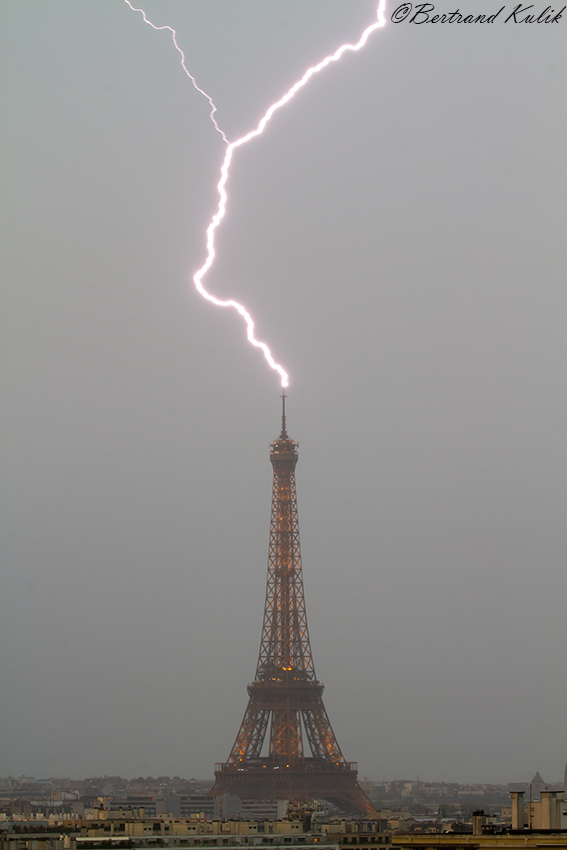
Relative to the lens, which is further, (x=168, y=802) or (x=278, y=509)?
(x=168, y=802)

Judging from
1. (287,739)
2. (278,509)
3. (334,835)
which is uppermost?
(278,509)

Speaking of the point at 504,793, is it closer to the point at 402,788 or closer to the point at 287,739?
the point at 402,788

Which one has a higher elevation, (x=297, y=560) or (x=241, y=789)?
(x=297, y=560)

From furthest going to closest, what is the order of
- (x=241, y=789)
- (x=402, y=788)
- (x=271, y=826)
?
(x=402, y=788), (x=241, y=789), (x=271, y=826)

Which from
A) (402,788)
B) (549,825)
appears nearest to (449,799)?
(402,788)

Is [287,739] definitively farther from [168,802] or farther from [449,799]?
[449,799]

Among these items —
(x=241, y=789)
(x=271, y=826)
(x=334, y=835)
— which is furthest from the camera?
(x=241, y=789)
